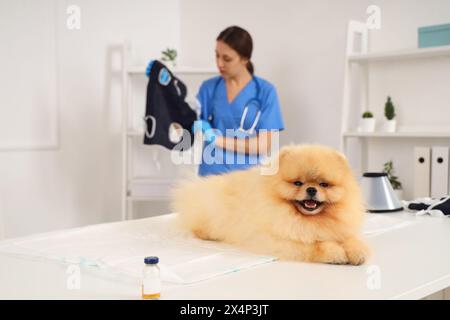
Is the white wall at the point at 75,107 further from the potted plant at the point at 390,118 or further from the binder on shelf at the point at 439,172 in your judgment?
the binder on shelf at the point at 439,172

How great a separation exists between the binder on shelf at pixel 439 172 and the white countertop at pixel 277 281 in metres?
1.52

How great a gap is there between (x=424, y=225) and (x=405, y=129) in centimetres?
137

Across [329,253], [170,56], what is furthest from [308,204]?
[170,56]

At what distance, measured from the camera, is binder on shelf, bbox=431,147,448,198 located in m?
2.63

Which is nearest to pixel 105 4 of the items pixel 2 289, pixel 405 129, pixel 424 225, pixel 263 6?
pixel 263 6

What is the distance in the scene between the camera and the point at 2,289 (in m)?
0.95

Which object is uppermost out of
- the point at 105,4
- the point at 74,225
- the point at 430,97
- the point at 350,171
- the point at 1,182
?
the point at 105,4

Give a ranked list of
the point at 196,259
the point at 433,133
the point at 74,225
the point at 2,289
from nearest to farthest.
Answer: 1. the point at 2,289
2. the point at 196,259
3. the point at 433,133
4. the point at 74,225

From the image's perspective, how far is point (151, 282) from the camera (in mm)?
895

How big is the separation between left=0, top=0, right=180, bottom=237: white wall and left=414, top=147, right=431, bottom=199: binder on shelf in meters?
1.89

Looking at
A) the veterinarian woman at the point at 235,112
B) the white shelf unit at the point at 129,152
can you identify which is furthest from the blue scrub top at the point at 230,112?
the white shelf unit at the point at 129,152

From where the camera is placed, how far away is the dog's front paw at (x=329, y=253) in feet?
3.69
